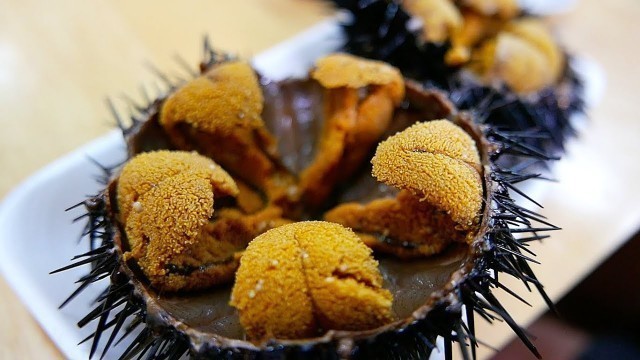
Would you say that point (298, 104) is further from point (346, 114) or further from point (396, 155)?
point (396, 155)

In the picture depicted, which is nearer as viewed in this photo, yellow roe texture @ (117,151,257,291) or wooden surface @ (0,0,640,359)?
yellow roe texture @ (117,151,257,291)

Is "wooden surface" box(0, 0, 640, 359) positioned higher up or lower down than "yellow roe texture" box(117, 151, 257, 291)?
lower down

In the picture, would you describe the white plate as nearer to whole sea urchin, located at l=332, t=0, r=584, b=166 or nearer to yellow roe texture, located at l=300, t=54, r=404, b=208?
yellow roe texture, located at l=300, t=54, r=404, b=208

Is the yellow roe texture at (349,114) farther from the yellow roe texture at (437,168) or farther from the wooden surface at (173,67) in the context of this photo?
the wooden surface at (173,67)

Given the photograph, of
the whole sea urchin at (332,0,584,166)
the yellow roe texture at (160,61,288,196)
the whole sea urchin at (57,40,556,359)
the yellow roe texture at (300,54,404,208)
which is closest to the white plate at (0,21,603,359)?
the whole sea urchin at (57,40,556,359)

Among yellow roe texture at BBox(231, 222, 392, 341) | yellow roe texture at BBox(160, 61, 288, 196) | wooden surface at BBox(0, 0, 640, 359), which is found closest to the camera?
yellow roe texture at BBox(231, 222, 392, 341)

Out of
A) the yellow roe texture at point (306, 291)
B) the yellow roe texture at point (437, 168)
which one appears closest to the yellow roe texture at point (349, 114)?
the yellow roe texture at point (437, 168)

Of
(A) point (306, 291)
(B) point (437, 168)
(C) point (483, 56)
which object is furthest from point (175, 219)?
(C) point (483, 56)

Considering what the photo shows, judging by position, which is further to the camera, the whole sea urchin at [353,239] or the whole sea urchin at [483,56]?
the whole sea urchin at [483,56]
